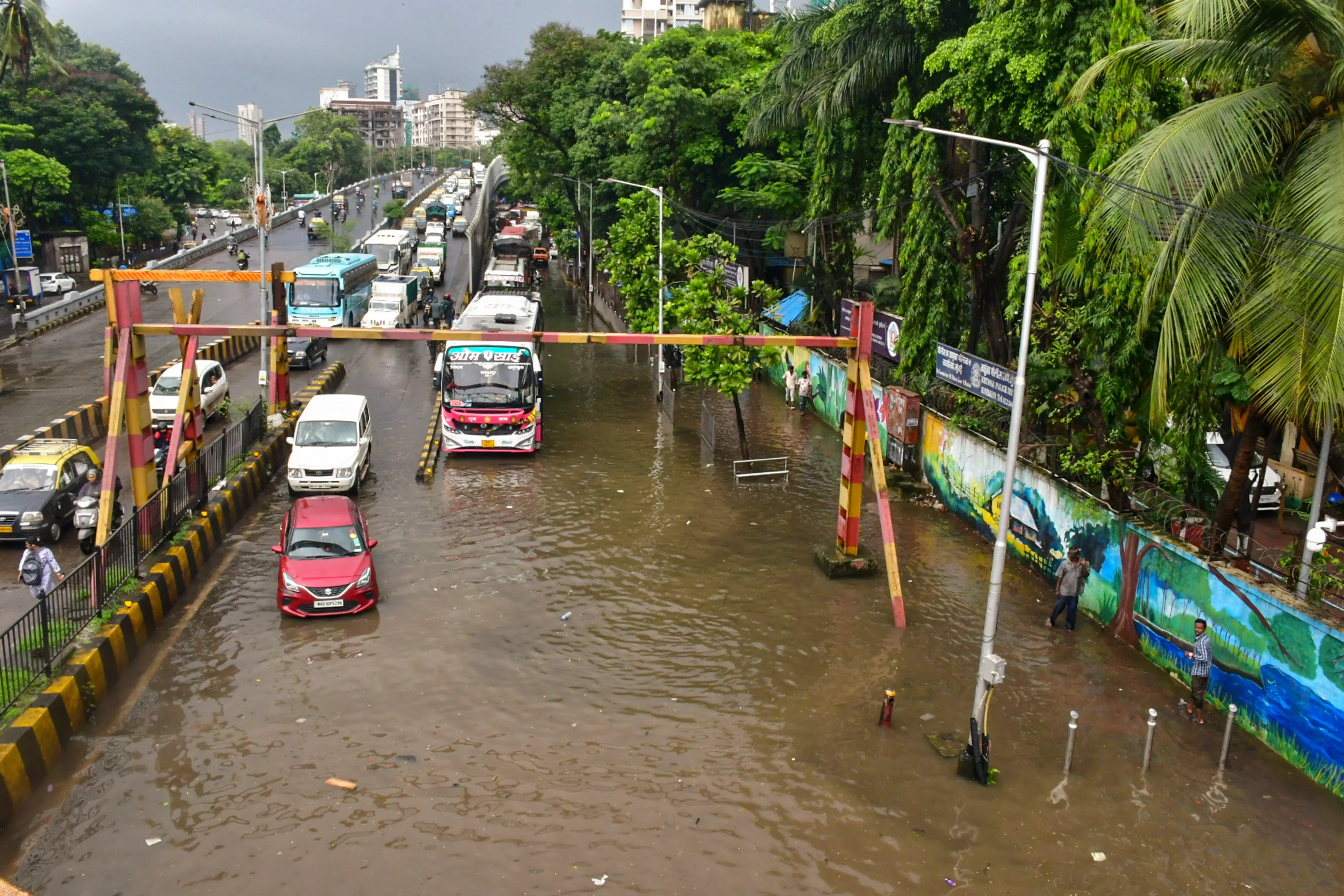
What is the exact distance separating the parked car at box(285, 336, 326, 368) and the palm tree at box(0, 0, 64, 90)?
18640mm

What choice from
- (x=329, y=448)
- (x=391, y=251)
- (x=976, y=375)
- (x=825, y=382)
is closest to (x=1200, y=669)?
(x=976, y=375)

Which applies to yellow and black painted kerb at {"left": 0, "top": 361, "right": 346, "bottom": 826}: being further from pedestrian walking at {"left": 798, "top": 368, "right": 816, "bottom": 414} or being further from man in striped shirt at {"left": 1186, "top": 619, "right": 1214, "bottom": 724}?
pedestrian walking at {"left": 798, "top": 368, "right": 816, "bottom": 414}

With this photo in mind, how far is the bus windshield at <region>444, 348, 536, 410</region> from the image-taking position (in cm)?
2467

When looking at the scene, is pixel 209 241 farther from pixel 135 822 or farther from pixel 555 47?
pixel 135 822

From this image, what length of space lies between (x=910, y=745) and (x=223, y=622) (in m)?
10.1

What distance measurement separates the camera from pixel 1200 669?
1258 cm

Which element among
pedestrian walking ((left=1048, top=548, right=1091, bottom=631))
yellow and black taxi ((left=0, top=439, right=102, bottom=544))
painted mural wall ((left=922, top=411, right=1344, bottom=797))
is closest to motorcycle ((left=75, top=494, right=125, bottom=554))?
yellow and black taxi ((left=0, top=439, right=102, bottom=544))

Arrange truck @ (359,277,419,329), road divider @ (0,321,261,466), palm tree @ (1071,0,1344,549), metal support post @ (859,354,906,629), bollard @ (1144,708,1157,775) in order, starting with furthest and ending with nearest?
truck @ (359,277,419,329) < road divider @ (0,321,261,466) < metal support post @ (859,354,906,629) < bollard @ (1144,708,1157,775) < palm tree @ (1071,0,1344,549)

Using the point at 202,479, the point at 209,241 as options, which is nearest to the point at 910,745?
the point at 202,479

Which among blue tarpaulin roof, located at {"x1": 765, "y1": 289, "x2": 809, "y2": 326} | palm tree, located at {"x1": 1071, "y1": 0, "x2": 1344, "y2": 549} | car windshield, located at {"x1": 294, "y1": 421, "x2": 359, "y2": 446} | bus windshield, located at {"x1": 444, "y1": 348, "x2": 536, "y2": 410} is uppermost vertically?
palm tree, located at {"x1": 1071, "y1": 0, "x2": 1344, "y2": 549}

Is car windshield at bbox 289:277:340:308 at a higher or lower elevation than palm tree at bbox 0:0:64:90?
lower

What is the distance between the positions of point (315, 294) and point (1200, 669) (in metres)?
34.6

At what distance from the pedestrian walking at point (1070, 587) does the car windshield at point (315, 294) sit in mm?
31187

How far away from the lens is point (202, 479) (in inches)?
747
